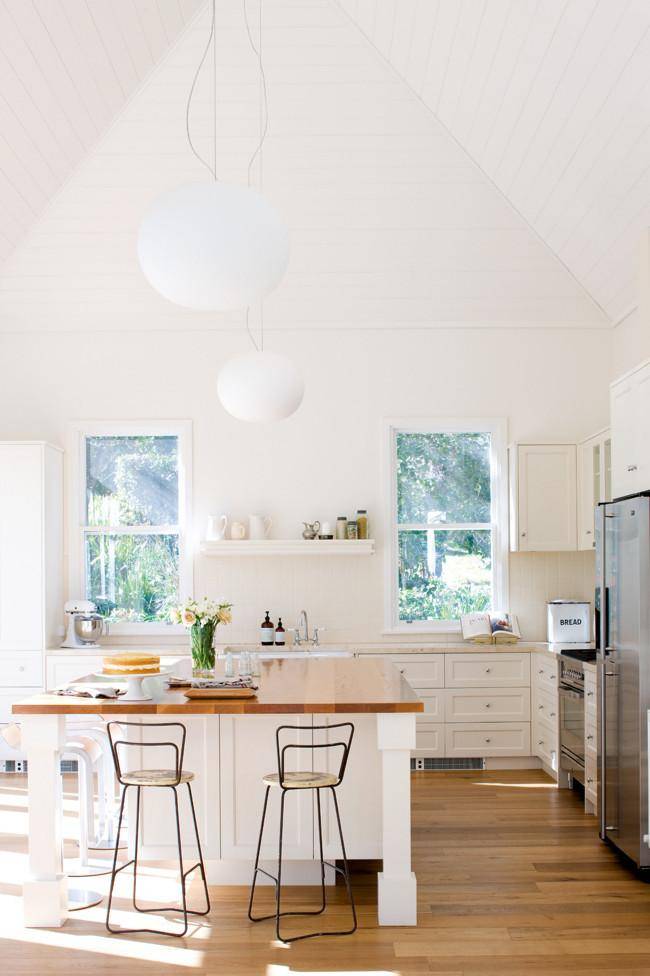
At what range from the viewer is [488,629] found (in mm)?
7211

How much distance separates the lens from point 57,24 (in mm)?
5121

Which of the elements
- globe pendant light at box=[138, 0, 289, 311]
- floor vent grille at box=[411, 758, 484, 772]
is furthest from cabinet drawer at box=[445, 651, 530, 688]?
globe pendant light at box=[138, 0, 289, 311]

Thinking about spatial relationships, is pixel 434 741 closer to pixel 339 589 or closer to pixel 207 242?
pixel 339 589

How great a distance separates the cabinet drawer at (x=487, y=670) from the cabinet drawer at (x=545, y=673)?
0.18ft

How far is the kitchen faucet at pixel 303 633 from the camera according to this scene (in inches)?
286

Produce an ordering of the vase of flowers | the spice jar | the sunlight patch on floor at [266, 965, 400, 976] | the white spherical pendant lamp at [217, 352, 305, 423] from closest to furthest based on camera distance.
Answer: the sunlight patch on floor at [266, 965, 400, 976] → the white spherical pendant lamp at [217, 352, 305, 423] → the vase of flowers → the spice jar

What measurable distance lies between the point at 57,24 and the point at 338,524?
369cm

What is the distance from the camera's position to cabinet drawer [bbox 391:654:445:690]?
276 inches

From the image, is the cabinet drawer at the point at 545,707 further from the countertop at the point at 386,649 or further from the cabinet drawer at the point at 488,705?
the countertop at the point at 386,649

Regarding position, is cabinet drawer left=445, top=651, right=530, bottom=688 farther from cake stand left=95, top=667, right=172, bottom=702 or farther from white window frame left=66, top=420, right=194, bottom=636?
cake stand left=95, top=667, right=172, bottom=702

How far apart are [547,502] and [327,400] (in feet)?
5.72

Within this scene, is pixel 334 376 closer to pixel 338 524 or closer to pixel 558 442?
pixel 338 524

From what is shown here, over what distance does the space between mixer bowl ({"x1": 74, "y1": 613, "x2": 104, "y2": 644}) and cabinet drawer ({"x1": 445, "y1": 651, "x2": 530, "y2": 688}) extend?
2.44 meters

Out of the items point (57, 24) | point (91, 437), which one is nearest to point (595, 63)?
point (57, 24)
